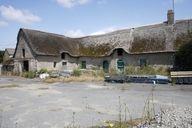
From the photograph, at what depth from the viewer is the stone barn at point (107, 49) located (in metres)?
19.4

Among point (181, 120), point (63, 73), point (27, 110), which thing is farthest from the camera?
point (63, 73)

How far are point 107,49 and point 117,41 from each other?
197cm

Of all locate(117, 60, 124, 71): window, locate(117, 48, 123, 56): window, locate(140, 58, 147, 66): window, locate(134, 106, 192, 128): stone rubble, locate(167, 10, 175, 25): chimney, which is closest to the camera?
locate(134, 106, 192, 128): stone rubble

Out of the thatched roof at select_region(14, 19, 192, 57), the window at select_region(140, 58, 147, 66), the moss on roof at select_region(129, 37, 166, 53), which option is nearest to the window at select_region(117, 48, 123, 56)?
the thatched roof at select_region(14, 19, 192, 57)

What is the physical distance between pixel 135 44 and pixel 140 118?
17.0 m

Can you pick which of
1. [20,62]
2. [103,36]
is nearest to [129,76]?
[103,36]

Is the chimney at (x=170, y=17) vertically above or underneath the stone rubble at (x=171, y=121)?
above

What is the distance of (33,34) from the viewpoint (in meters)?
24.2

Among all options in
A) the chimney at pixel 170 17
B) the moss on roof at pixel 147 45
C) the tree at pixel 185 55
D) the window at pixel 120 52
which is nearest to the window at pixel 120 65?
the window at pixel 120 52

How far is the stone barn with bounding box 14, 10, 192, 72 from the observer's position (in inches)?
763

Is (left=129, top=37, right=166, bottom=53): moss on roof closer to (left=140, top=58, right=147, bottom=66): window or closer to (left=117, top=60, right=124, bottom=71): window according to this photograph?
(left=140, top=58, right=147, bottom=66): window

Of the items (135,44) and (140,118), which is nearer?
(140,118)

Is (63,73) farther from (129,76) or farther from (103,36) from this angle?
(103,36)

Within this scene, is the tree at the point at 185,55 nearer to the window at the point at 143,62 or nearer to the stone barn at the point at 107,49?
the stone barn at the point at 107,49
